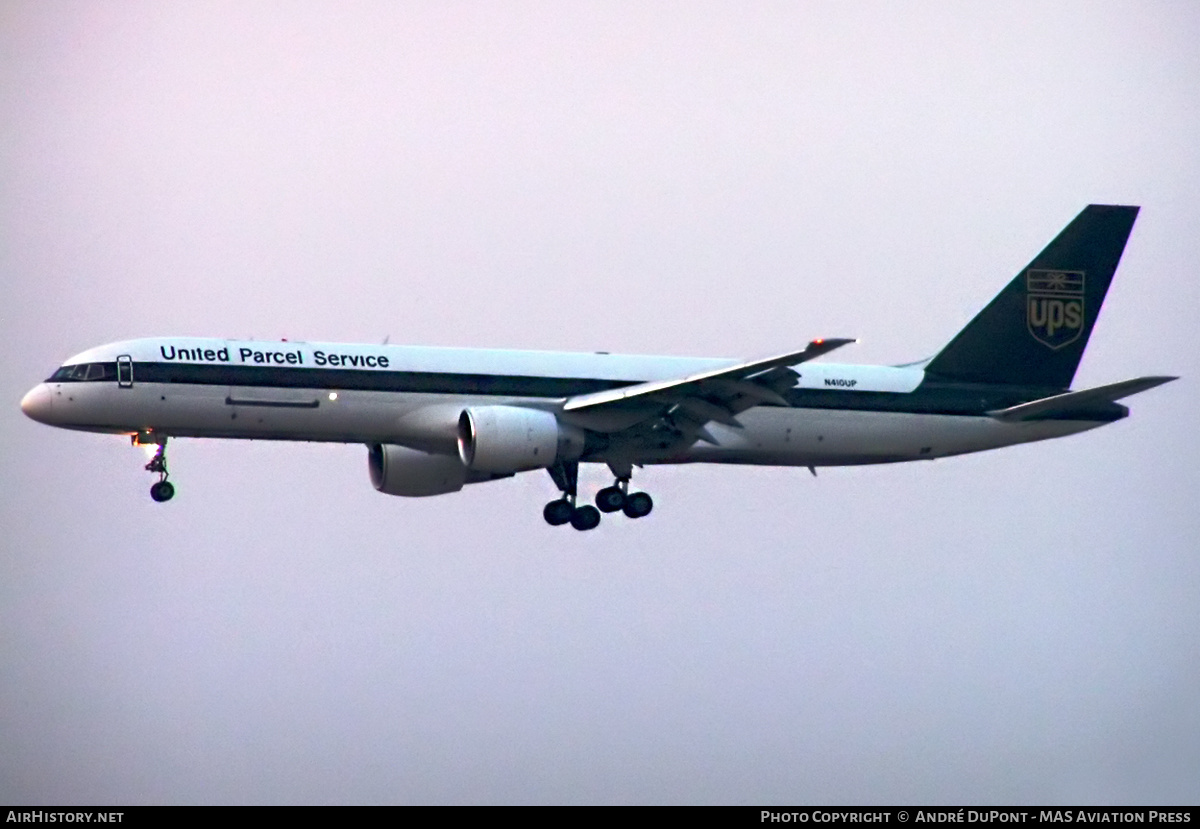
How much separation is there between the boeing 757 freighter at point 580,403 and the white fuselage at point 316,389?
1.3 inches

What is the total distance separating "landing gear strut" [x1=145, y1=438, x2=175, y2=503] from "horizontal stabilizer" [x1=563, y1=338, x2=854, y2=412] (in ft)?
31.6

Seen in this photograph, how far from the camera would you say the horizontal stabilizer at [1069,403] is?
6594 centimetres

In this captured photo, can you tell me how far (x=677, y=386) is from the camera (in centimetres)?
6444

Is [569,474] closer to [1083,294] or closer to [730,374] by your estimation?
[730,374]

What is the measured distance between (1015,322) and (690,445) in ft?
32.7

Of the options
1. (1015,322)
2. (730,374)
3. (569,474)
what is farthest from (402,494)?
(1015,322)

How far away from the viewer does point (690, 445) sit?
222 feet

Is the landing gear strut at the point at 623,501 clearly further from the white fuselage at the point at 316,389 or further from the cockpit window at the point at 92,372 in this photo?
the cockpit window at the point at 92,372

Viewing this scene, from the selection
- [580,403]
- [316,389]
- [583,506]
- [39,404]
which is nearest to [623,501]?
[583,506]

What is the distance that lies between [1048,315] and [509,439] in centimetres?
1582

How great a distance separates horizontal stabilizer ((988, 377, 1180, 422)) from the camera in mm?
65938

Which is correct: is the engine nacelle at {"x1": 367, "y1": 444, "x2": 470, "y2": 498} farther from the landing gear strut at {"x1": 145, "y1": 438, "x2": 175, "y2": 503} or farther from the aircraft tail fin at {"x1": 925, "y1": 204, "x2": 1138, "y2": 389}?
the aircraft tail fin at {"x1": 925, "y1": 204, "x2": 1138, "y2": 389}

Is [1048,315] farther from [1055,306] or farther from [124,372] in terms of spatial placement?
[124,372]

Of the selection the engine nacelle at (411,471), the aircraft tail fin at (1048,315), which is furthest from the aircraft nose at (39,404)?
the aircraft tail fin at (1048,315)
